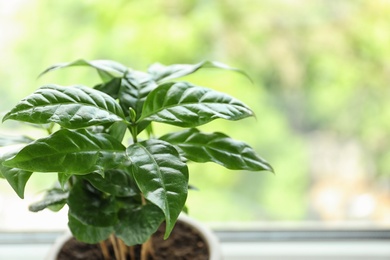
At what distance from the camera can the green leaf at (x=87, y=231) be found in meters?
0.62

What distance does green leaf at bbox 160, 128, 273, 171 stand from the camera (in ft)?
1.97

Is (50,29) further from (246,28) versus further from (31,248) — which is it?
(31,248)

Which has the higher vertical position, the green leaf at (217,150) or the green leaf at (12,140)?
the green leaf at (217,150)

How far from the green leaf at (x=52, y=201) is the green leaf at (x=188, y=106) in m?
0.15

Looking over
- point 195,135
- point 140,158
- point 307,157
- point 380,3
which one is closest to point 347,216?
point 307,157

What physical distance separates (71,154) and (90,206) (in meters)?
0.11

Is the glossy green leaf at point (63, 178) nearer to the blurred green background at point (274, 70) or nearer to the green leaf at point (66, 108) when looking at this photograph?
the green leaf at point (66, 108)

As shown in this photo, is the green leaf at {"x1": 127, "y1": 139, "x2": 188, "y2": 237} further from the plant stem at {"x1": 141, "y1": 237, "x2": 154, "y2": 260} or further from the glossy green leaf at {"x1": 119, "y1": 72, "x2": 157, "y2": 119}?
the plant stem at {"x1": 141, "y1": 237, "x2": 154, "y2": 260}

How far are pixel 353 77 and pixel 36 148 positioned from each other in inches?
62.4

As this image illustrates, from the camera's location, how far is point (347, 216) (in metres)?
1.68

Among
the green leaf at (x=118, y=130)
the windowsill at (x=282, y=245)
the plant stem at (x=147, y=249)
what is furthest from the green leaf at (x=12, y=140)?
the windowsill at (x=282, y=245)

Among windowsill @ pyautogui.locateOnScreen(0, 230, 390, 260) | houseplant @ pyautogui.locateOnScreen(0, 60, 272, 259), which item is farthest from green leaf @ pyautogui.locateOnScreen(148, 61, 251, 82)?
windowsill @ pyautogui.locateOnScreen(0, 230, 390, 260)

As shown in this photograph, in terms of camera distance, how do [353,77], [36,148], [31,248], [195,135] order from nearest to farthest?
1. [36,148]
2. [195,135]
3. [31,248]
4. [353,77]

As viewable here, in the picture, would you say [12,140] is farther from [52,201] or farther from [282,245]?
[282,245]
